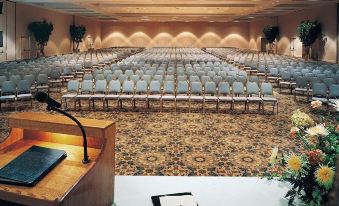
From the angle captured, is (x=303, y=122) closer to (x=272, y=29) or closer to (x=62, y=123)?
(x=62, y=123)

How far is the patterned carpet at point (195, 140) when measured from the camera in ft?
16.3

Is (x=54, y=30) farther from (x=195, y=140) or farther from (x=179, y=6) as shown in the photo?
(x=195, y=140)

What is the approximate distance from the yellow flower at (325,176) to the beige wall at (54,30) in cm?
2083

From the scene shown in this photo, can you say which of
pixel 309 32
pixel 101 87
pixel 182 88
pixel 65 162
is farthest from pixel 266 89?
pixel 309 32

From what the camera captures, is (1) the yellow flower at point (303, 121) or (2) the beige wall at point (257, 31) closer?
(1) the yellow flower at point (303, 121)

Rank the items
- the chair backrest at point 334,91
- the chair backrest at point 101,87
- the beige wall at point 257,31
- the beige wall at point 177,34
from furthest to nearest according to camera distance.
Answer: the beige wall at point 177,34 < the beige wall at point 257,31 < the chair backrest at point 101,87 < the chair backrest at point 334,91

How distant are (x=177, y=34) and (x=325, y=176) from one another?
3996 cm

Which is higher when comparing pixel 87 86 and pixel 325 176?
pixel 87 86

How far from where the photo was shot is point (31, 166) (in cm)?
170

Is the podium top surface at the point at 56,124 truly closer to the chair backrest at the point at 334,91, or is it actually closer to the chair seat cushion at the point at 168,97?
the chair seat cushion at the point at 168,97

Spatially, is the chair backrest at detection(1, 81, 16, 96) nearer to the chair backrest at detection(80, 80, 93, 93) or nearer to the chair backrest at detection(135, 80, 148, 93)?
the chair backrest at detection(80, 80, 93, 93)

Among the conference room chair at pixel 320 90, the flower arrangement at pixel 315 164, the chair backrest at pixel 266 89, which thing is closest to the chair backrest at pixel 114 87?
the chair backrest at pixel 266 89

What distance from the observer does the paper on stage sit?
203 cm

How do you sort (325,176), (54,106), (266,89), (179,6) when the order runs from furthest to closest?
(179,6)
(266,89)
(54,106)
(325,176)
